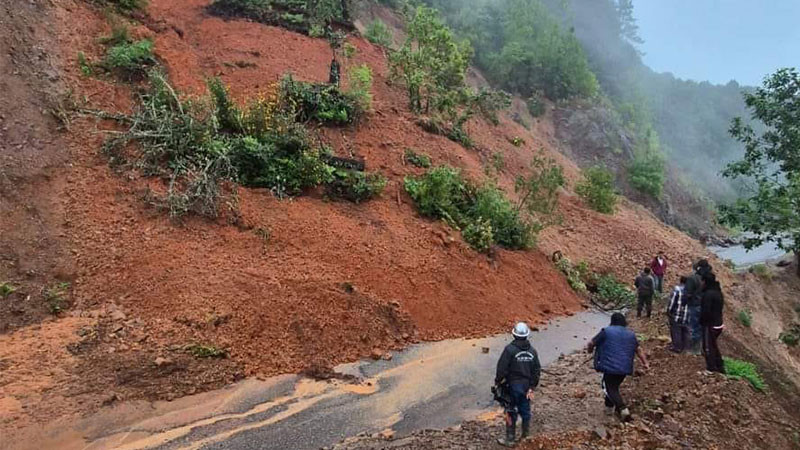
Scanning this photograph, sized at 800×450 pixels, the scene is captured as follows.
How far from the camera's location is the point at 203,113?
11617mm

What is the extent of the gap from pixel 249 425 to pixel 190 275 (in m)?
3.07

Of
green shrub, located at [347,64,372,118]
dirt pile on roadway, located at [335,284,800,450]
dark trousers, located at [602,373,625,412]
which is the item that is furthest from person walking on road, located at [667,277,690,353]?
green shrub, located at [347,64,372,118]

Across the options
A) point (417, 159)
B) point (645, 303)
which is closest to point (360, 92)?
point (417, 159)

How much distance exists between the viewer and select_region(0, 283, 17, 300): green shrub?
302 inches

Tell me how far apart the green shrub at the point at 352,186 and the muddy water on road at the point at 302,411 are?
4.26 metres

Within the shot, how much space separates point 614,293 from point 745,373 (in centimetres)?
694

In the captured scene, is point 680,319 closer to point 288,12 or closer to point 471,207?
point 471,207

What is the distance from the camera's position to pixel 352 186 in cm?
1245

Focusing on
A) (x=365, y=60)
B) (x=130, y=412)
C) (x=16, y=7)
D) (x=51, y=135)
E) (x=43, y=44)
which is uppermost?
(x=365, y=60)

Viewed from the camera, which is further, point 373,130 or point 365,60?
point 365,60

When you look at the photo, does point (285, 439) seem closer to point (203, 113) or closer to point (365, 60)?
point (203, 113)

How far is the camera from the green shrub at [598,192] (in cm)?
2205

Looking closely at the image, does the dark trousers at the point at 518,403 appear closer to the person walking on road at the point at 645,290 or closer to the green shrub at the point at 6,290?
the green shrub at the point at 6,290

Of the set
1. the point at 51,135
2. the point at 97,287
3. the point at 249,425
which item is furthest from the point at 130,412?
the point at 51,135
